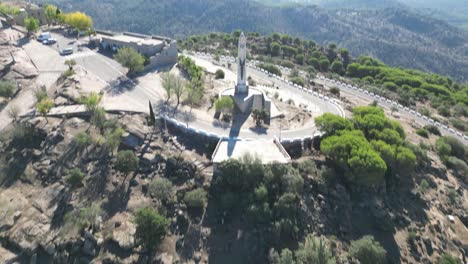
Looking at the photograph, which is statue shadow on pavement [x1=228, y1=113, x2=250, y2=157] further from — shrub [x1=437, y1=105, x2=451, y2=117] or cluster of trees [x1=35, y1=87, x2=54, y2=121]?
shrub [x1=437, y1=105, x2=451, y2=117]

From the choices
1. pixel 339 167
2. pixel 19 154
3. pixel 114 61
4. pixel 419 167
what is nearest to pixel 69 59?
pixel 114 61

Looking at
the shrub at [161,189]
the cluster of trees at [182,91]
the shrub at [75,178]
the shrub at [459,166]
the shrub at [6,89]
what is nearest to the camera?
the shrub at [161,189]

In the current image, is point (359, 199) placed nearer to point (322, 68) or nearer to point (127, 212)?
point (127, 212)

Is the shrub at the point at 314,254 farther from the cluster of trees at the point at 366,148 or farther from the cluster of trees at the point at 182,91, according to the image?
the cluster of trees at the point at 182,91

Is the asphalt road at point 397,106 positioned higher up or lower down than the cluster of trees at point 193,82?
lower down

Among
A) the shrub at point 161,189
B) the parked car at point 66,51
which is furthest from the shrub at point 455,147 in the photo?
the parked car at point 66,51

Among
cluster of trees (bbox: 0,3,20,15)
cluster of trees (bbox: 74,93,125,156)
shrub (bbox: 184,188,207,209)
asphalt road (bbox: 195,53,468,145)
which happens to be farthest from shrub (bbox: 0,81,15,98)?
asphalt road (bbox: 195,53,468,145)
